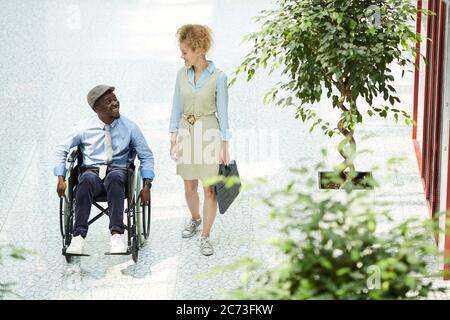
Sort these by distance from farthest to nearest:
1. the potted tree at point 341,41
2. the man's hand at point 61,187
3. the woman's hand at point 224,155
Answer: the woman's hand at point 224,155, the man's hand at point 61,187, the potted tree at point 341,41

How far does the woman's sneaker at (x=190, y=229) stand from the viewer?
6.70 m

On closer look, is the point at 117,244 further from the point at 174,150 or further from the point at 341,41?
the point at 341,41

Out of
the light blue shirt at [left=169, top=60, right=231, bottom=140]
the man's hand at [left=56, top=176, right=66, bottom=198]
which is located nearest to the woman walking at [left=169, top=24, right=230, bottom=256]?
the light blue shirt at [left=169, top=60, right=231, bottom=140]

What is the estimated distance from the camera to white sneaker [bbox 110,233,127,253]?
244 inches

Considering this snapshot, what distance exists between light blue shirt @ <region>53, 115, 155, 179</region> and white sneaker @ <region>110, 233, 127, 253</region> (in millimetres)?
396

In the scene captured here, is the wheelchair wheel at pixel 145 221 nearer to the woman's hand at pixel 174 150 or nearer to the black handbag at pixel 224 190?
the woman's hand at pixel 174 150

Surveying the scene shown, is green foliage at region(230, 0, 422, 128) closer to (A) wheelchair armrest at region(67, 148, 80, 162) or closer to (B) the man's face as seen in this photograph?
(B) the man's face

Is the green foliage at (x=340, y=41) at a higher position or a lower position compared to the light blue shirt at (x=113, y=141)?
higher

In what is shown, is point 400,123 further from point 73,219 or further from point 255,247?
point 73,219

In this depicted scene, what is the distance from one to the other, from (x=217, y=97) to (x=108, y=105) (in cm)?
65

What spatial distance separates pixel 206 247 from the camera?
6.43 m

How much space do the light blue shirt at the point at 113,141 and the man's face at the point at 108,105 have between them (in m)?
0.08

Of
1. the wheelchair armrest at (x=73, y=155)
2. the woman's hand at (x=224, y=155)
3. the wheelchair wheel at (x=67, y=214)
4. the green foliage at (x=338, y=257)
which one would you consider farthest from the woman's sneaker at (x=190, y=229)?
the green foliage at (x=338, y=257)

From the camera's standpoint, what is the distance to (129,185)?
6195mm
